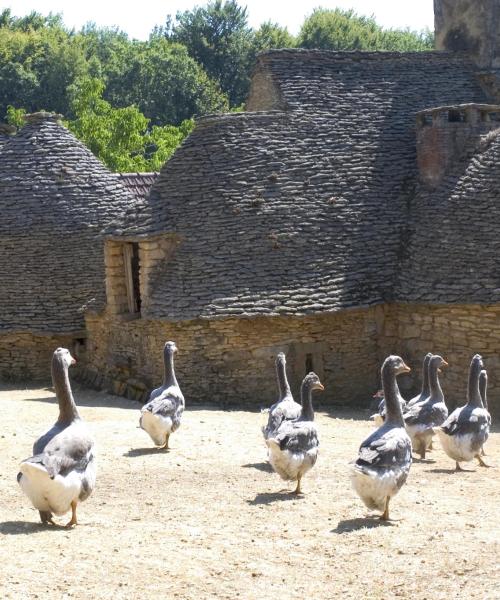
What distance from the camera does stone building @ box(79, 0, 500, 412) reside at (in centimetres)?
2098

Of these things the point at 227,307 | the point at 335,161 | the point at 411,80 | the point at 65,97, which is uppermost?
the point at 65,97

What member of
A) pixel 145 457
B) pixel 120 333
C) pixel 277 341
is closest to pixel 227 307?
pixel 277 341

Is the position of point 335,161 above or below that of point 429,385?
above

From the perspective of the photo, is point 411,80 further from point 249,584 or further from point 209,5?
point 209,5

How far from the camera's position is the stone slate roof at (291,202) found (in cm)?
2139

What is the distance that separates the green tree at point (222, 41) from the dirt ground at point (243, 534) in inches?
2039

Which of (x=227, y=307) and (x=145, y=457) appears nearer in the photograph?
(x=145, y=457)

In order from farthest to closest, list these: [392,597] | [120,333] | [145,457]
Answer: [120,333]
[145,457]
[392,597]

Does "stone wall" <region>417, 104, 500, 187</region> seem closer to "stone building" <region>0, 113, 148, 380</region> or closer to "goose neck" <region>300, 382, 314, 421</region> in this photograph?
"stone building" <region>0, 113, 148, 380</region>

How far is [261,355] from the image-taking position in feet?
69.4

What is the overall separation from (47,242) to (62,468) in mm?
14411

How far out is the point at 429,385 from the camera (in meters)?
16.3

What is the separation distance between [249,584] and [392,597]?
1.21 m

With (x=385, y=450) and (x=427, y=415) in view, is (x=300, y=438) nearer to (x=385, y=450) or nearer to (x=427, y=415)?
(x=385, y=450)
